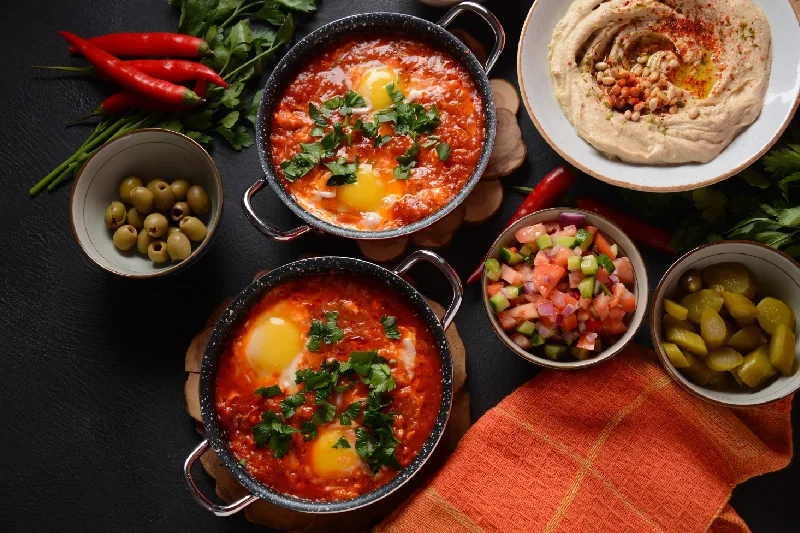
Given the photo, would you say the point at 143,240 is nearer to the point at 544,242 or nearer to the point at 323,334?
the point at 323,334

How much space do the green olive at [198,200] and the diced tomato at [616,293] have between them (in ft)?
7.95

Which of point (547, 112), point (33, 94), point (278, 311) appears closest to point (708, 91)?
point (547, 112)

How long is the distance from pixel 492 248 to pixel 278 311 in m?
1.29

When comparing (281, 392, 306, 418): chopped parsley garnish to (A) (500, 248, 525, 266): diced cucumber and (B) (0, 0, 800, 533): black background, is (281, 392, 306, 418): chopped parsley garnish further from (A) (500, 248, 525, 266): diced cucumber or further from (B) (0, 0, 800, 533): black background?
(A) (500, 248, 525, 266): diced cucumber

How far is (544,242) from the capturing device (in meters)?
4.21

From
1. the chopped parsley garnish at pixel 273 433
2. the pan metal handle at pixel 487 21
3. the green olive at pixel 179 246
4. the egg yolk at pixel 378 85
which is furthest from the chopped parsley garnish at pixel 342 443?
the pan metal handle at pixel 487 21

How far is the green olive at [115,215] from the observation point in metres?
4.46

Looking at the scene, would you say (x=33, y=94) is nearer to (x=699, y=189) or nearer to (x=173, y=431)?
(x=173, y=431)

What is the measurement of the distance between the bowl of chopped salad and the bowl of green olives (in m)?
1.73

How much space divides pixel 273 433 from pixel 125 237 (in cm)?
145

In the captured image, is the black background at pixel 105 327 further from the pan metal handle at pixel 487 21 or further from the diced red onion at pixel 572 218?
the diced red onion at pixel 572 218

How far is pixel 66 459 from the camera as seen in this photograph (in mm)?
4641

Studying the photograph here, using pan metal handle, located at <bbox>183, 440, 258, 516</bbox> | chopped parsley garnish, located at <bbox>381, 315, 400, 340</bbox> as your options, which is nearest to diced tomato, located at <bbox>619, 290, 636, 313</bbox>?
chopped parsley garnish, located at <bbox>381, 315, 400, 340</bbox>

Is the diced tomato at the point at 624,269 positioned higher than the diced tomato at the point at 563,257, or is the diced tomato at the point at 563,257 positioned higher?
the diced tomato at the point at 563,257
